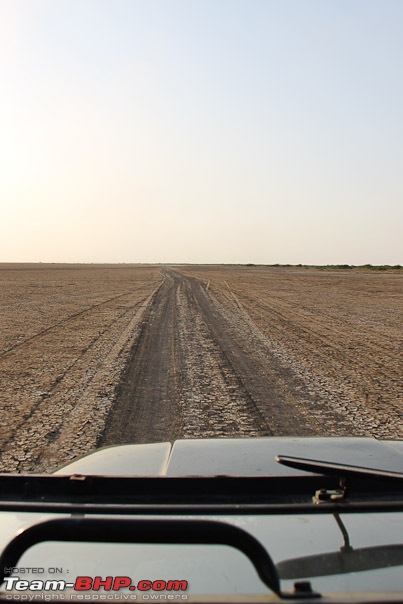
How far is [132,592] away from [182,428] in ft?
13.6

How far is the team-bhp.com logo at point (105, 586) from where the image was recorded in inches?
56.6

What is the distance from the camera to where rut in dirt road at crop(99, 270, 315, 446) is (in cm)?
549

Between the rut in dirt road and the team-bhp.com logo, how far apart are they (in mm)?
3613

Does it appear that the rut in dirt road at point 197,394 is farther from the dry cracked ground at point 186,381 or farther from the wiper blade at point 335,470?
the wiper blade at point 335,470

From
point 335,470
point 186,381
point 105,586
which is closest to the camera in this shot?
point 105,586

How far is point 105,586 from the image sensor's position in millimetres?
1470

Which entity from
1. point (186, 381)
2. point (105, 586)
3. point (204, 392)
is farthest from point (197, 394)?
point (105, 586)

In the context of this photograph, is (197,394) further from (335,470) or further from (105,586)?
(105,586)

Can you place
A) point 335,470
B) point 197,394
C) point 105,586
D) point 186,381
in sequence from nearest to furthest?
point 105,586 → point 335,470 → point 197,394 → point 186,381

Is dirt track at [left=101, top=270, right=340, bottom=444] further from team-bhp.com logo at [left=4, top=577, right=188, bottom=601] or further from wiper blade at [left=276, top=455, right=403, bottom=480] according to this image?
team-bhp.com logo at [left=4, top=577, right=188, bottom=601]

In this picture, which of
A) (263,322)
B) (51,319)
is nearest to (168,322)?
(263,322)

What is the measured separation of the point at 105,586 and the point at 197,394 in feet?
18.1

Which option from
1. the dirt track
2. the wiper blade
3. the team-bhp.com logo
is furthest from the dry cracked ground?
the team-bhp.com logo

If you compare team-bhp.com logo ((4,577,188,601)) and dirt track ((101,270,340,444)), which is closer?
team-bhp.com logo ((4,577,188,601))
